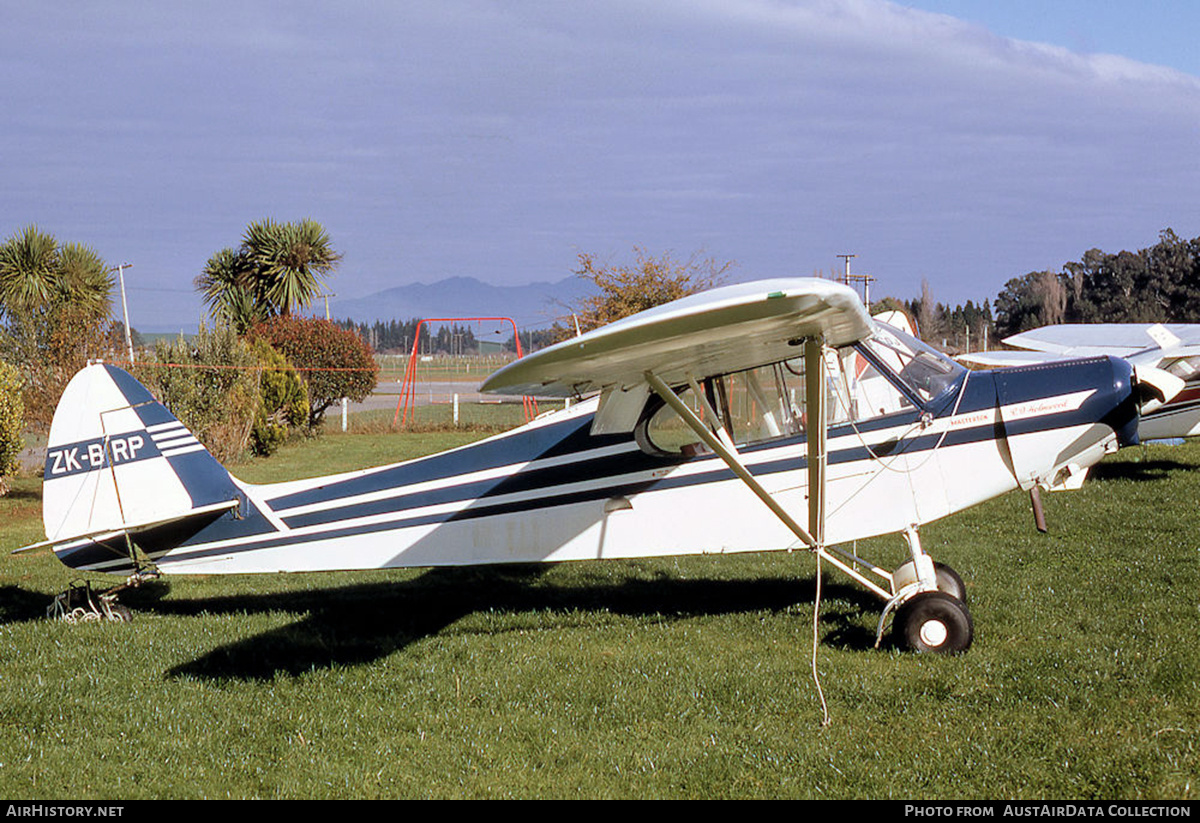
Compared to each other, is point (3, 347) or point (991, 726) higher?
point (3, 347)

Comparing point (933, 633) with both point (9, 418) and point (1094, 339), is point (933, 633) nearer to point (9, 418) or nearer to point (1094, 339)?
point (1094, 339)

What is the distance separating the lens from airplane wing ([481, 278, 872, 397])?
12.9 feet

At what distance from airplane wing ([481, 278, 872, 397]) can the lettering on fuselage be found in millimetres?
3041

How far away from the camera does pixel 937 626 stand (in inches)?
233

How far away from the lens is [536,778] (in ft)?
14.5

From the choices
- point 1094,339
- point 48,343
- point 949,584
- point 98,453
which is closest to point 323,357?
point 48,343

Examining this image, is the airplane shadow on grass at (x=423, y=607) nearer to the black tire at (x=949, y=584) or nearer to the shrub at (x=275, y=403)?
the black tire at (x=949, y=584)

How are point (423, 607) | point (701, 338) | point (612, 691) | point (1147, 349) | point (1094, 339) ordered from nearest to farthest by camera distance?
point (701, 338)
point (612, 691)
point (423, 607)
point (1147, 349)
point (1094, 339)

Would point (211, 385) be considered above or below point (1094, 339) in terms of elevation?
below

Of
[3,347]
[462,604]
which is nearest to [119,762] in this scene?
[462,604]

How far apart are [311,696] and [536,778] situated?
1.86 m

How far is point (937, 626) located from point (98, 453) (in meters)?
6.05

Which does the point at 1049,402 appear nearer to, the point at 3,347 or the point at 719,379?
the point at 719,379

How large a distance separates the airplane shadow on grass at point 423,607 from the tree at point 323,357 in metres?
20.4
